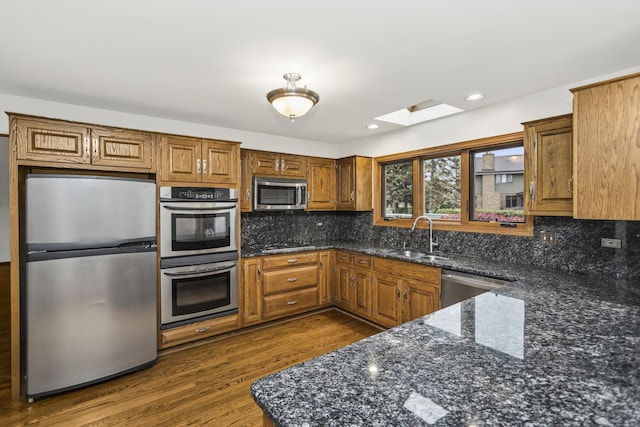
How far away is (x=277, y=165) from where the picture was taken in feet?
13.3

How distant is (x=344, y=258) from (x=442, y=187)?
147 centimetres

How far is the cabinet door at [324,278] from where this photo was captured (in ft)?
13.2

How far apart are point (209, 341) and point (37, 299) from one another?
1527 millimetres

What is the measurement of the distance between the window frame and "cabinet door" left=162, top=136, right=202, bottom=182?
2363mm

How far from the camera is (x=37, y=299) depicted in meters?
2.29

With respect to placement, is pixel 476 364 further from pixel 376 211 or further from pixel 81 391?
pixel 376 211

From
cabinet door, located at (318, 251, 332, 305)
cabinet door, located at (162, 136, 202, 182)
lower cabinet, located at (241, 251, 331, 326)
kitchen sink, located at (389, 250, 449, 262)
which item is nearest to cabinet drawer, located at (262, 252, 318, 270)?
lower cabinet, located at (241, 251, 331, 326)

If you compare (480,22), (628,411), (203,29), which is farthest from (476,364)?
(203,29)

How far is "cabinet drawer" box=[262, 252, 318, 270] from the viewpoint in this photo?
11.9 feet

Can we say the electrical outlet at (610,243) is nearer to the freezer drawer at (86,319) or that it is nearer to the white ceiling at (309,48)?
the white ceiling at (309,48)

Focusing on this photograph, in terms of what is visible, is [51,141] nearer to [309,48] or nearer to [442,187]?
[309,48]

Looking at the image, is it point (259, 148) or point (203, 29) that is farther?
point (259, 148)

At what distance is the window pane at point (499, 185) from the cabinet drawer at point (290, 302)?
211 centimetres

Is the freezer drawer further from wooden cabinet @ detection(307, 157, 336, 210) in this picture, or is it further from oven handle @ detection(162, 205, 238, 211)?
wooden cabinet @ detection(307, 157, 336, 210)
